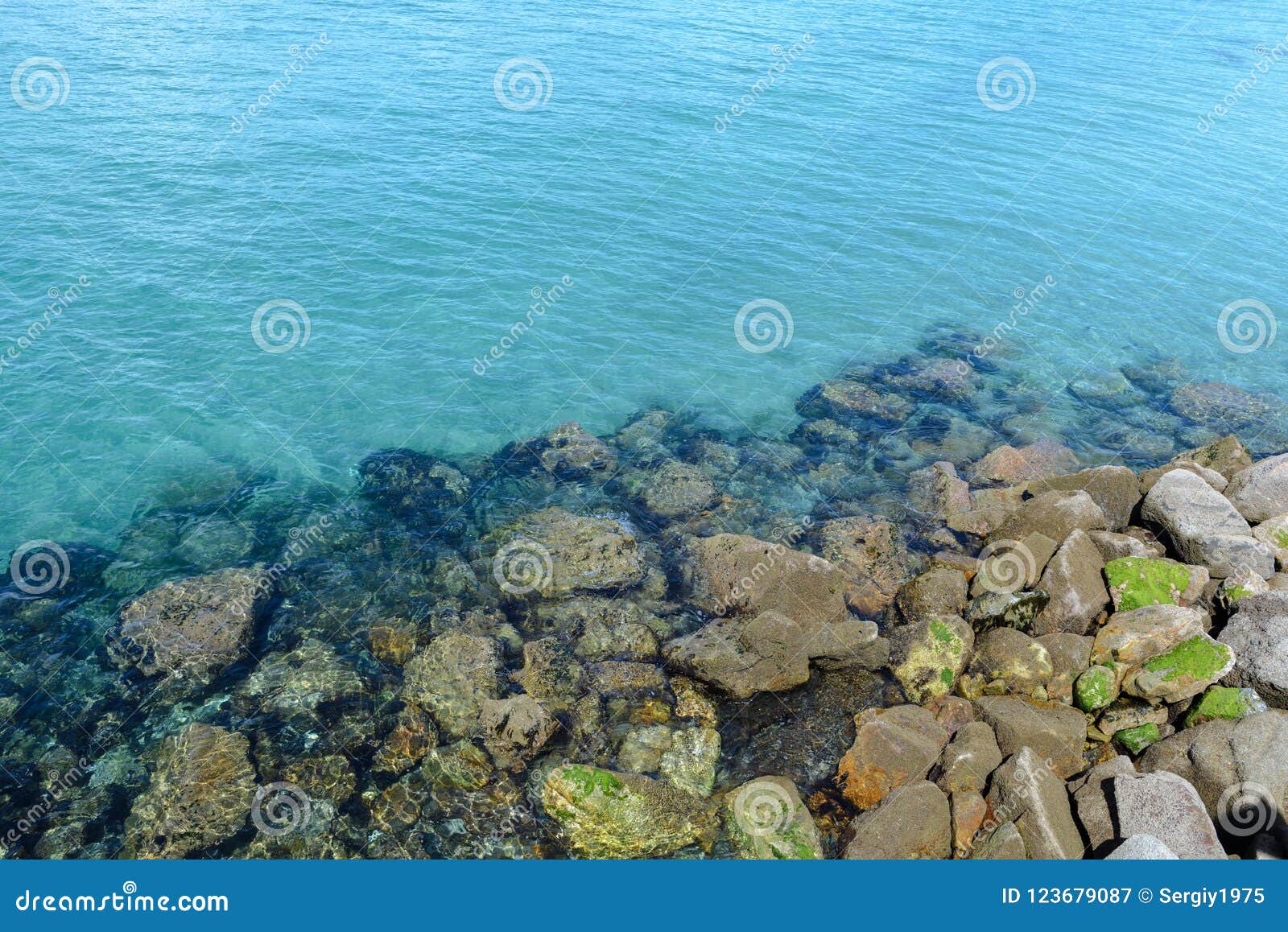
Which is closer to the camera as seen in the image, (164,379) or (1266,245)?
(164,379)

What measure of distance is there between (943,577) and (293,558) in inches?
588

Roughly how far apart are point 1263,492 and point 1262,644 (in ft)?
19.4

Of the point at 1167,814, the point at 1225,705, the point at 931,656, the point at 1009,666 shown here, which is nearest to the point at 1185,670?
the point at 1225,705

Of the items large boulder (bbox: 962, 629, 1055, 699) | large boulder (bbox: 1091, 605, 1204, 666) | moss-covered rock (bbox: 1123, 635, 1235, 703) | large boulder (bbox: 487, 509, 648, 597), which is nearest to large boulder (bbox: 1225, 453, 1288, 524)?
large boulder (bbox: 1091, 605, 1204, 666)

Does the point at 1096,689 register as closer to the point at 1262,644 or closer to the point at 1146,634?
the point at 1146,634

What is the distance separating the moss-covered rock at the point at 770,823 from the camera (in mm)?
13156

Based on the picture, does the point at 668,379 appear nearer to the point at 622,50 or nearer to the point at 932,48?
the point at 622,50

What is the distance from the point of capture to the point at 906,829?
13.0 meters

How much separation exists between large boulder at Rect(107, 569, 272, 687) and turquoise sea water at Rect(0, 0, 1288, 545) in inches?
166

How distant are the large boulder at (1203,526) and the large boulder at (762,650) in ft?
25.2

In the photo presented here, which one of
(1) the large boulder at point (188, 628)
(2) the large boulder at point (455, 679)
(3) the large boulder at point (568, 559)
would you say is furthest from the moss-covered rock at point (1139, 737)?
(1) the large boulder at point (188, 628)

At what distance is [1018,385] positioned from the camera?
28500 millimetres

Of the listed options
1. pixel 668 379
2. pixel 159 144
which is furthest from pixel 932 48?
pixel 159 144

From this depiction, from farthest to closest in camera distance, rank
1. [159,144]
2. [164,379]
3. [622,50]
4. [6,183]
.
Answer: [622,50], [159,144], [6,183], [164,379]
